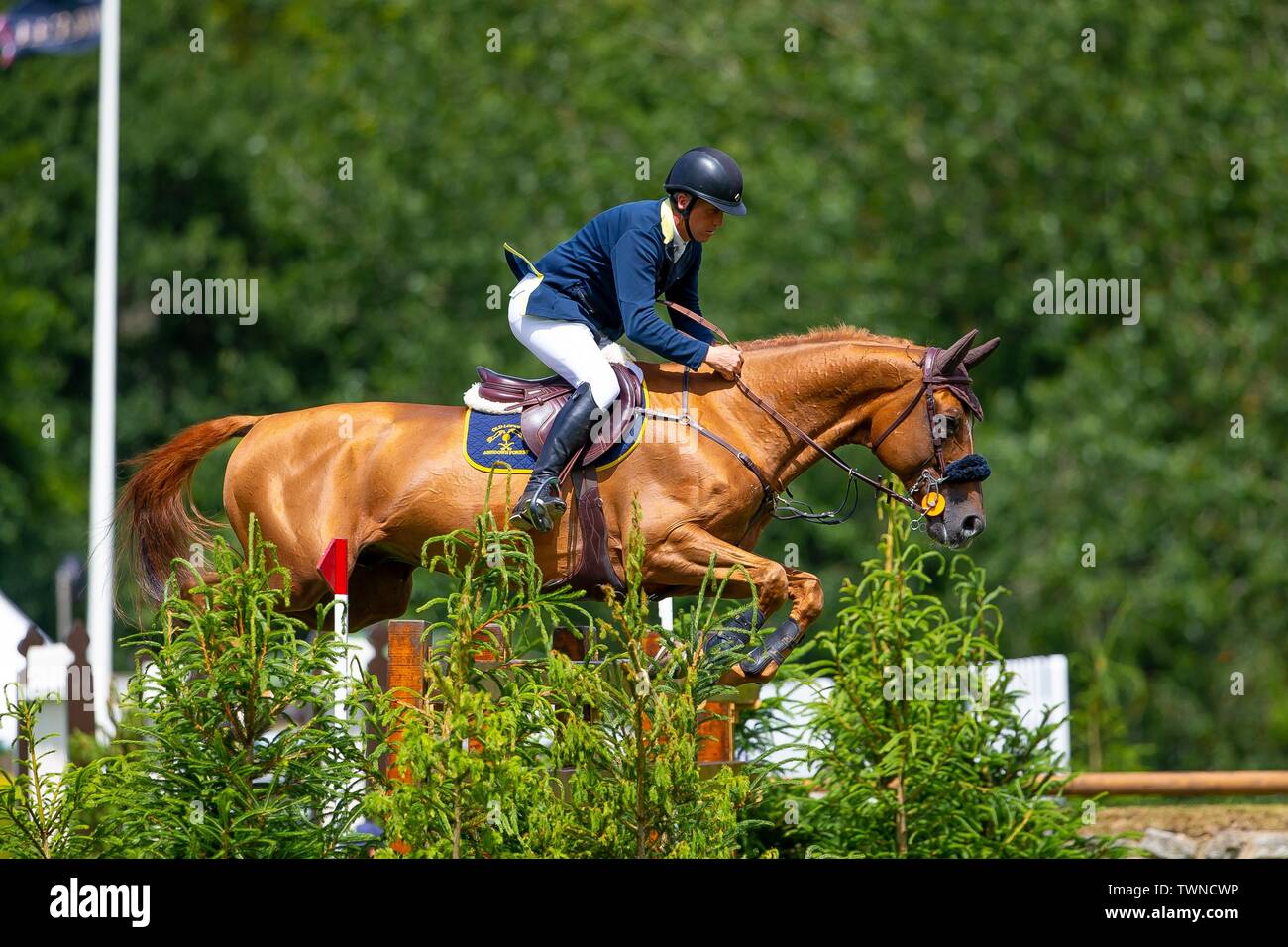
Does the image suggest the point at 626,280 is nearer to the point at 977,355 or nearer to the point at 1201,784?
the point at 977,355

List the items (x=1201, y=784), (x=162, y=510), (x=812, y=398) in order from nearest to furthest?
(x=812, y=398) < (x=162, y=510) < (x=1201, y=784)

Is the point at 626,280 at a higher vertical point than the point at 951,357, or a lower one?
higher

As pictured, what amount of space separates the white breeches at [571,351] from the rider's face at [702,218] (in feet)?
1.95

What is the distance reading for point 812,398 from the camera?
22.0 ft

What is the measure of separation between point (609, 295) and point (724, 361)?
22.3 inches

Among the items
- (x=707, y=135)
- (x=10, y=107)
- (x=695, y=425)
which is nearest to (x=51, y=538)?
(x=10, y=107)

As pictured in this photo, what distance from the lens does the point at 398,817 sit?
512cm

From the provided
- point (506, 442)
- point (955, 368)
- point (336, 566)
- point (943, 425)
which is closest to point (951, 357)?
point (955, 368)

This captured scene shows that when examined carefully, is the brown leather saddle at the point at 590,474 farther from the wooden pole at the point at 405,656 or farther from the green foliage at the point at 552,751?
the green foliage at the point at 552,751

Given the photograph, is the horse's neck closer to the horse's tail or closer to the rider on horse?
the rider on horse

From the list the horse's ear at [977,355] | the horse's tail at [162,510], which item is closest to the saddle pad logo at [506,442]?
the horse's tail at [162,510]

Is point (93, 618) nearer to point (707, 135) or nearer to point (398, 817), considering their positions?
point (398, 817)

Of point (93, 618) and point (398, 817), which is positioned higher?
point (93, 618)

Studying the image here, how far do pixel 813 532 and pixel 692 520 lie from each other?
11804 mm
